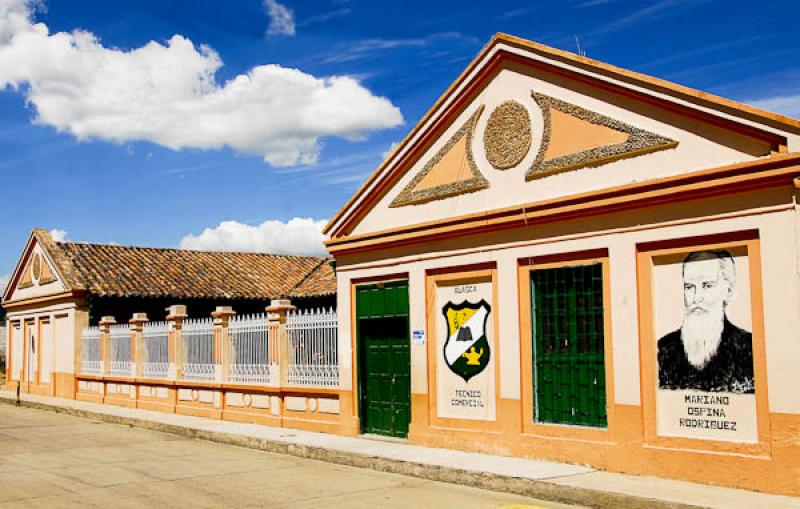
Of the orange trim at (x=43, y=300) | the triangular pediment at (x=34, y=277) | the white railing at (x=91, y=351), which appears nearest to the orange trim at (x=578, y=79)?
the white railing at (x=91, y=351)

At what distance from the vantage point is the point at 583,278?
420 inches

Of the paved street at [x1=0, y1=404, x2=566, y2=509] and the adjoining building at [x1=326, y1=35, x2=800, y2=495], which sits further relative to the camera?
the paved street at [x1=0, y1=404, x2=566, y2=509]

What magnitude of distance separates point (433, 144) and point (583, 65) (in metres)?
2.99

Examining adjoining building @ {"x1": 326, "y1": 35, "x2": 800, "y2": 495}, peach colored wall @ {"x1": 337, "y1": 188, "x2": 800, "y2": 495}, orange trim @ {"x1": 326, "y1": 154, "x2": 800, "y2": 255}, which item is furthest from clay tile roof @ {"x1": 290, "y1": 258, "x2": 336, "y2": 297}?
orange trim @ {"x1": 326, "y1": 154, "x2": 800, "y2": 255}

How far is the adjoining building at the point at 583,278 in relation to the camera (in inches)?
349

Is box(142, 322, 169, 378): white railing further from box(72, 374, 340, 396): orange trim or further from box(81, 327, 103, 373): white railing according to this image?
box(81, 327, 103, 373): white railing

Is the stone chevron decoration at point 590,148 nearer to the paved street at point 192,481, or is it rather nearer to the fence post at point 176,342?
the paved street at point 192,481

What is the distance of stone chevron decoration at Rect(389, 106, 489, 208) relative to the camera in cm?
1215

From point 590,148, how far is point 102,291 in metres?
18.4

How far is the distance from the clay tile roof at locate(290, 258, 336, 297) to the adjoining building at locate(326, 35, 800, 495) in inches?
359

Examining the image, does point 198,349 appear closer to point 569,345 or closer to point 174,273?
point 174,273

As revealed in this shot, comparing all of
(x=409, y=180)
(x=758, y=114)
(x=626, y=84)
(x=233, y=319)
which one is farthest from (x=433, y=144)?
(x=233, y=319)

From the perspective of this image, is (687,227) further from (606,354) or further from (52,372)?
(52,372)

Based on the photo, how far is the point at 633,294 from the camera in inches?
392
